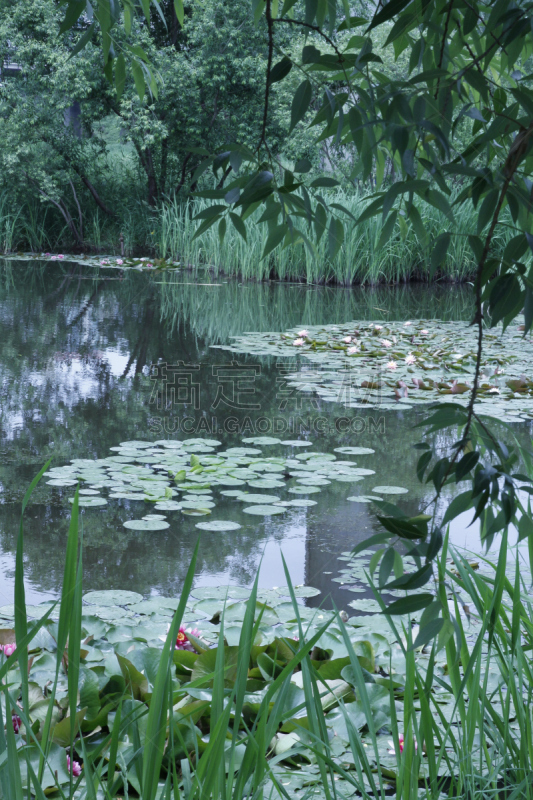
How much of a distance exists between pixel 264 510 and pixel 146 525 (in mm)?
350

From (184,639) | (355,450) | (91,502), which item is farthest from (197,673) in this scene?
(355,450)

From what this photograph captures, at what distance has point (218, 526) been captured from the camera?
2107mm

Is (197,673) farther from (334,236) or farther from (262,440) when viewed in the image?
(262,440)

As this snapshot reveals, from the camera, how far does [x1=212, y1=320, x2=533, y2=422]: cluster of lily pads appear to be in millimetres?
3748

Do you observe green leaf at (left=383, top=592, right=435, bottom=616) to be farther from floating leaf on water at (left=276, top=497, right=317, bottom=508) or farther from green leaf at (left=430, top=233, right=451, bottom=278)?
floating leaf on water at (left=276, top=497, right=317, bottom=508)

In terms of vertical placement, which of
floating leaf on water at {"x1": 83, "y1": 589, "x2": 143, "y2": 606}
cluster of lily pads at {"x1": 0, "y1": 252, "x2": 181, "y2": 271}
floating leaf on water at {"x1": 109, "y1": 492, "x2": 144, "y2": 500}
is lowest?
floating leaf on water at {"x1": 83, "y1": 589, "x2": 143, "y2": 606}

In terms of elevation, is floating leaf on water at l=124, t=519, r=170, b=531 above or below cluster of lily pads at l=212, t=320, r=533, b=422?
below

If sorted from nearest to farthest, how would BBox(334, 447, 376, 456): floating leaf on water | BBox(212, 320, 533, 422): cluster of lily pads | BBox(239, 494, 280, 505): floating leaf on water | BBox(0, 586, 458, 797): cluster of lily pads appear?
BBox(0, 586, 458, 797): cluster of lily pads < BBox(239, 494, 280, 505): floating leaf on water < BBox(334, 447, 376, 456): floating leaf on water < BBox(212, 320, 533, 422): cluster of lily pads

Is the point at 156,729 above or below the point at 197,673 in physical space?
above

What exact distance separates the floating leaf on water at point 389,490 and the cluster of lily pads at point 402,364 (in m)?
1.09

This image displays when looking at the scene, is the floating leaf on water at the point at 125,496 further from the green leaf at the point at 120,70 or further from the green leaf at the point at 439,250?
the green leaf at the point at 439,250

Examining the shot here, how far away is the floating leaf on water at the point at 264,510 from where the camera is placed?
7.28 feet

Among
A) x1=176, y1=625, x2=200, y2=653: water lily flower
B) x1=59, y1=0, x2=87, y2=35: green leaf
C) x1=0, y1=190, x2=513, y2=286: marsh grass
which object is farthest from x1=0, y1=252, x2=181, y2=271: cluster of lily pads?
x1=59, y1=0, x2=87, y2=35: green leaf

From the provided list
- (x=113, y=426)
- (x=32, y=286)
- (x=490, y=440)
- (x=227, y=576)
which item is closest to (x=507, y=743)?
(x=490, y=440)
